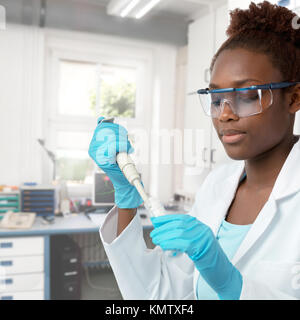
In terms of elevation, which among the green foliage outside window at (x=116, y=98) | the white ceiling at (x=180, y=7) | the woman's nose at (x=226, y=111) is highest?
the white ceiling at (x=180, y=7)

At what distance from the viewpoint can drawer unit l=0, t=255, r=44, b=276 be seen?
192 cm

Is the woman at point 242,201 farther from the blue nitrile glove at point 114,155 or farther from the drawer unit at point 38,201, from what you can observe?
the drawer unit at point 38,201

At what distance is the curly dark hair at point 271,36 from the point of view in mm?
632

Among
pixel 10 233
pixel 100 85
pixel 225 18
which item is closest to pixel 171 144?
pixel 100 85

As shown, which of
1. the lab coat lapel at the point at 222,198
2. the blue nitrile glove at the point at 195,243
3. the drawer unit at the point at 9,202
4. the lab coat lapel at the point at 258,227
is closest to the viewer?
the blue nitrile glove at the point at 195,243

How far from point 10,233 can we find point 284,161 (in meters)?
1.64

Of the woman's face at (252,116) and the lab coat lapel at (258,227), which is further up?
the woman's face at (252,116)

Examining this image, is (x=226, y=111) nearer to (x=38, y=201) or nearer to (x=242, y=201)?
(x=242, y=201)

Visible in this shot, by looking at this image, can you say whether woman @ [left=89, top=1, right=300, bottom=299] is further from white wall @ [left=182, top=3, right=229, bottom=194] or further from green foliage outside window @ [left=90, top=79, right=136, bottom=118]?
green foliage outside window @ [left=90, top=79, right=136, bottom=118]

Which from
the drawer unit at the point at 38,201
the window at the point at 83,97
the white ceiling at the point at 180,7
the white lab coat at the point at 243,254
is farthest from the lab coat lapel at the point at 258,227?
the window at the point at 83,97

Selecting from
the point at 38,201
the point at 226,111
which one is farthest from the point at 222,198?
Result: the point at 38,201

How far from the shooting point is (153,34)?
104 inches

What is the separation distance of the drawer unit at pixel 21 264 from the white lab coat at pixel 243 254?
137 cm

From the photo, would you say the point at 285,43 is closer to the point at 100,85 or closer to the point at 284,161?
the point at 284,161
